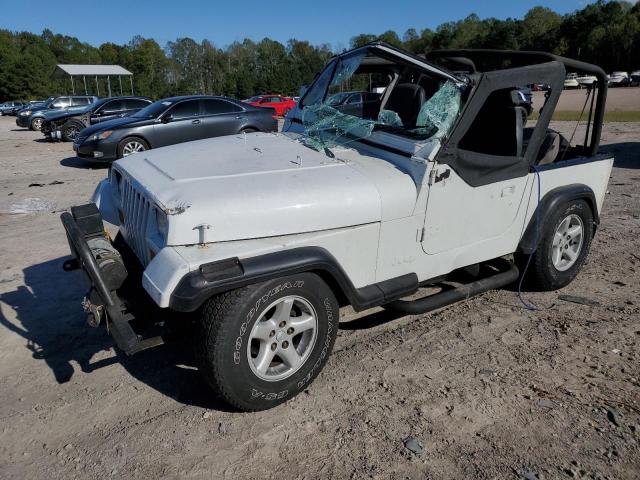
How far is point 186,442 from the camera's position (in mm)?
2738

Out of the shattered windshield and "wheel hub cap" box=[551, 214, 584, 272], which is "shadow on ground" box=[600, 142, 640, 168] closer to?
"wheel hub cap" box=[551, 214, 584, 272]

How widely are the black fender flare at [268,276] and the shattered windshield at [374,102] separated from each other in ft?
3.74

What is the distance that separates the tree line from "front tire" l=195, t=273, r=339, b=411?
52.3 m

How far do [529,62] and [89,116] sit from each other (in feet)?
51.6

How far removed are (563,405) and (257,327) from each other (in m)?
1.87

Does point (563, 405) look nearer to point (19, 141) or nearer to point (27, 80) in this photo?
point (19, 141)

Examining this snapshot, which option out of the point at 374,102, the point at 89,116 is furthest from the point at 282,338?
the point at 89,116

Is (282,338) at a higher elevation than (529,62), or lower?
lower

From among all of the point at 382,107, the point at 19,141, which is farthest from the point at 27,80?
the point at 382,107

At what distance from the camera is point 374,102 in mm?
4742

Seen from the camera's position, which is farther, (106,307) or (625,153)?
(625,153)

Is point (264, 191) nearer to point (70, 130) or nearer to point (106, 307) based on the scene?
point (106, 307)

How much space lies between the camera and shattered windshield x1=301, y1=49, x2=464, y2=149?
3.48 metres

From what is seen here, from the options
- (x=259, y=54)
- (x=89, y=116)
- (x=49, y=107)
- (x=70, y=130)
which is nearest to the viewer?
(x=89, y=116)
